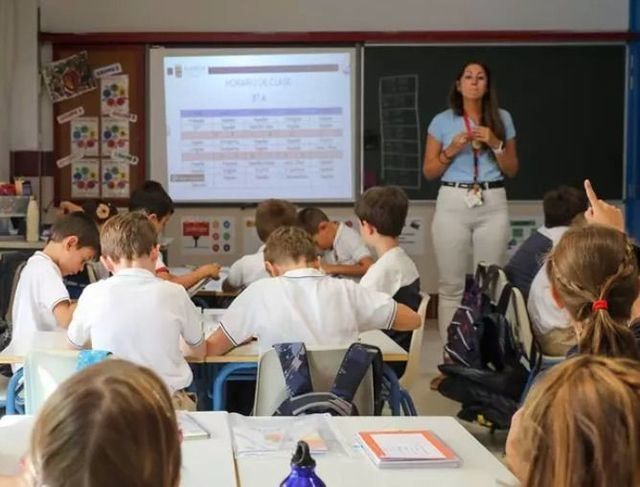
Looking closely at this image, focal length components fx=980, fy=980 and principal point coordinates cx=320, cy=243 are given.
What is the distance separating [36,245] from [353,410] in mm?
3447

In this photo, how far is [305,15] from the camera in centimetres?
707

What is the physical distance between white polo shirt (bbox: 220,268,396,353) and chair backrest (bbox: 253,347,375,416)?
26cm

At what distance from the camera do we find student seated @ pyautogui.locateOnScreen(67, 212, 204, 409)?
3.08 meters

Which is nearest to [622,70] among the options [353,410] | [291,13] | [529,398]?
[291,13]

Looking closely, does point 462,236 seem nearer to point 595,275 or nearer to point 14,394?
point 14,394

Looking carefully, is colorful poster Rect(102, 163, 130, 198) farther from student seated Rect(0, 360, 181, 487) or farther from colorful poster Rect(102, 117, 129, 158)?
student seated Rect(0, 360, 181, 487)

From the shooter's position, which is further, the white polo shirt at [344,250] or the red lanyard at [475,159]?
the red lanyard at [475,159]

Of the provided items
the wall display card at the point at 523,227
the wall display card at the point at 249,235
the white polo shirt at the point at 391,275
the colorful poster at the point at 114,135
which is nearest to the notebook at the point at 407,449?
the white polo shirt at the point at 391,275

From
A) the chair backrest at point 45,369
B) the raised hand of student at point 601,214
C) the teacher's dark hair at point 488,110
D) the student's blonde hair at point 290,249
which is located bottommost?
the chair backrest at point 45,369

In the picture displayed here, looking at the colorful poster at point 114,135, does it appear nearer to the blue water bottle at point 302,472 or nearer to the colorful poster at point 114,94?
the colorful poster at point 114,94

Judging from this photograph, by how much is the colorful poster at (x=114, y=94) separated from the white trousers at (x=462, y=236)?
2622 millimetres

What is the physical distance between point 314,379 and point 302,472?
1.18 metres

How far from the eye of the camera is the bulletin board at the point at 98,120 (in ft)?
22.9

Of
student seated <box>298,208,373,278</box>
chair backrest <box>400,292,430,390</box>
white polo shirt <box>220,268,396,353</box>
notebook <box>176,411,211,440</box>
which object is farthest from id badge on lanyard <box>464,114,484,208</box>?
notebook <box>176,411,211,440</box>
